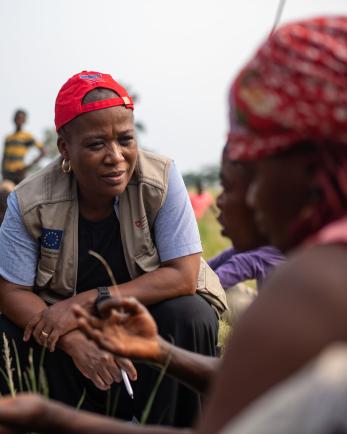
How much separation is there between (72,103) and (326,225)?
2.36 m

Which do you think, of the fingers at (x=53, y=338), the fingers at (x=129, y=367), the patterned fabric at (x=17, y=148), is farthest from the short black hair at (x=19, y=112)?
the fingers at (x=129, y=367)

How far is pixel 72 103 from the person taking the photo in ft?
13.7

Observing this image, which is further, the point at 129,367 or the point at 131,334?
the point at 129,367

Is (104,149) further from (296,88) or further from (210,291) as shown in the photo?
(296,88)

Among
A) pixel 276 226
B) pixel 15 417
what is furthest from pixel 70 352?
pixel 276 226

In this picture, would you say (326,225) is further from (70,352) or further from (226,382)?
(70,352)

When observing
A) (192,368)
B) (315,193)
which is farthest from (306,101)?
(192,368)

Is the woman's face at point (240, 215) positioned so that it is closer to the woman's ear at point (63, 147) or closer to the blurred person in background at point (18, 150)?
the woman's ear at point (63, 147)

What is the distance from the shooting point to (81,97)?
4.18m

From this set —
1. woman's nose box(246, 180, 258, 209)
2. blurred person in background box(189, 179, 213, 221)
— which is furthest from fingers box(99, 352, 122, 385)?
blurred person in background box(189, 179, 213, 221)

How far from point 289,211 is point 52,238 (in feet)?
7.68

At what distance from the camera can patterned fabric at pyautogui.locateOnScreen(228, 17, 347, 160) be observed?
76.9 inches

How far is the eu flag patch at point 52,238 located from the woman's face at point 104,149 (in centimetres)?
27

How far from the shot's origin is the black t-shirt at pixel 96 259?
430 cm
